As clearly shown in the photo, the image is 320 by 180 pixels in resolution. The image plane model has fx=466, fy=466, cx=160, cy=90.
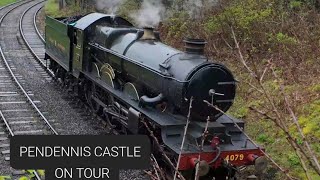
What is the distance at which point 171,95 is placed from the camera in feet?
26.7

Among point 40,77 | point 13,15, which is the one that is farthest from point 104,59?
point 13,15

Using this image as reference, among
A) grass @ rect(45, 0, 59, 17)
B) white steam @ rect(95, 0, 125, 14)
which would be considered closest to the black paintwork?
white steam @ rect(95, 0, 125, 14)

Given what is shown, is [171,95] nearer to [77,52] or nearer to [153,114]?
[153,114]

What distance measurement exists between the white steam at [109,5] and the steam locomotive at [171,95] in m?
10.9

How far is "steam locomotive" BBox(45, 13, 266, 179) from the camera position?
769 centimetres

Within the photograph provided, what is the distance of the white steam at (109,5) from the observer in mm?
22516

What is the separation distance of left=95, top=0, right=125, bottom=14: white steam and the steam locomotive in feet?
35.7

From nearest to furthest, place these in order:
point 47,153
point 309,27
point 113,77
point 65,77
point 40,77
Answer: point 47,153, point 113,77, point 309,27, point 65,77, point 40,77

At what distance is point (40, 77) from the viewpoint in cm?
1638

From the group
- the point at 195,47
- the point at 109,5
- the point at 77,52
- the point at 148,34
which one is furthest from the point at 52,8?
the point at 195,47

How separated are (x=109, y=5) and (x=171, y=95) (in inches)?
711

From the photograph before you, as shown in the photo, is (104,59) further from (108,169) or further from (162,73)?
(108,169)

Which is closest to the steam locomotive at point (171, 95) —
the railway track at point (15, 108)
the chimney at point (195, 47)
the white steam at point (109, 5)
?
the chimney at point (195, 47)

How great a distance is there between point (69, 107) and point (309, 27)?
7.37m
